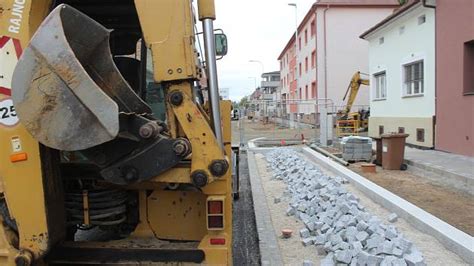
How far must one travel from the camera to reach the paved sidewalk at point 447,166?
918cm

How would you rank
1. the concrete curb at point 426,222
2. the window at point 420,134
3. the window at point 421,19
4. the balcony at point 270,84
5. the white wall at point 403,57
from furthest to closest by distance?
the balcony at point 270,84 < the window at point 421,19 < the window at point 420,134 < the white wall at point 403,57 < the concrete curb at point 426,222

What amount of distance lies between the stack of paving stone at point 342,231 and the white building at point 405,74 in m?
8.01

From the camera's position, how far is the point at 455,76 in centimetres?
1276

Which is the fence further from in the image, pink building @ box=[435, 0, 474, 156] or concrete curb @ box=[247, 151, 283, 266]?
concrete curb @ box=[247, 151, 283, 266]

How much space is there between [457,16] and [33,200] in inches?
497

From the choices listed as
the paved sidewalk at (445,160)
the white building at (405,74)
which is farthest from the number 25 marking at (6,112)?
the white building at (405,74)

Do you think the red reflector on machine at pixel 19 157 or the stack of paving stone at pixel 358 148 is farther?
the stack of paving stone at pixel 358 148

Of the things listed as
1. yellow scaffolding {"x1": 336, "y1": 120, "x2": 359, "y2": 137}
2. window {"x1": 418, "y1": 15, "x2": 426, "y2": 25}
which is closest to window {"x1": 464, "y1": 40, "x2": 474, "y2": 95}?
window {"x1": 418, "y1": 15, "x2": 426, "y2": 25}

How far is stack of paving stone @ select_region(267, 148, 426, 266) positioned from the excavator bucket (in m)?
2.85

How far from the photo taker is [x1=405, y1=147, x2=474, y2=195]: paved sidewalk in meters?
→ 9.18

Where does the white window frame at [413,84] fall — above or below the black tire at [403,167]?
above

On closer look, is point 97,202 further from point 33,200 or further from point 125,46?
point 125,46

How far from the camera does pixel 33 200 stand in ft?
10.4

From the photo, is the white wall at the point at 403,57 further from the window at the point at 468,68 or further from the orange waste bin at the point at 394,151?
the orange waste bin at the point at 394,151
